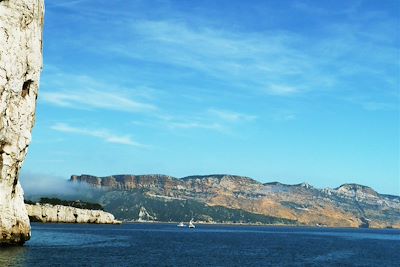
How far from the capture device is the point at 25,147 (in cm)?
8894

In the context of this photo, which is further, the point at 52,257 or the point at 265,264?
the point at 265,264

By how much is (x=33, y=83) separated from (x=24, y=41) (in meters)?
8.02

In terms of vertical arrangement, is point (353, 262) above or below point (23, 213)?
below

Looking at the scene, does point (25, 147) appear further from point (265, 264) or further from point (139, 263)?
point (265, 264)

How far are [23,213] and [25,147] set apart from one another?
1067 cm

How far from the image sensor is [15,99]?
8494 centimetres

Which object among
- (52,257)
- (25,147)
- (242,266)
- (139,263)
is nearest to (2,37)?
(25,147)

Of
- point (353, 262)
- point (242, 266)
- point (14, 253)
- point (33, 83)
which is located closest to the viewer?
point (14, 253)

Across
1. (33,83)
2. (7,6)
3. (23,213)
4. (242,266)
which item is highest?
(7,6)

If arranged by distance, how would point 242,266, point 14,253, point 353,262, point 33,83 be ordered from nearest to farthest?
point 14,253 → point 242,266 → point 33,83 → point 353,262

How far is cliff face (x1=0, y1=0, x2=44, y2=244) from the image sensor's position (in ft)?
269

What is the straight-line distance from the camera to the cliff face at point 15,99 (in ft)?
269

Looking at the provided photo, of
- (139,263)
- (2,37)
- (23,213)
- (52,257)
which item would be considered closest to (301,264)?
(139,263)

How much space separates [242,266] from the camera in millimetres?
85750
